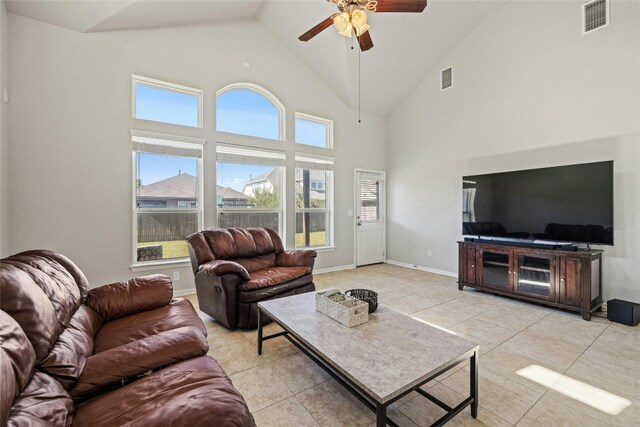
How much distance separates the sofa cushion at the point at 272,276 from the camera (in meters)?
2.74

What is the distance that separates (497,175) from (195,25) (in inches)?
188

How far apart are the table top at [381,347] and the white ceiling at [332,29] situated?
12.8 feet

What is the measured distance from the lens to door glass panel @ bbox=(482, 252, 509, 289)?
3.64 metres

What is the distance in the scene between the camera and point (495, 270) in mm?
3730

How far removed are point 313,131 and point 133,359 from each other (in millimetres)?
4631

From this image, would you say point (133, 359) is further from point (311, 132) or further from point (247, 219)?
point (311, 132)

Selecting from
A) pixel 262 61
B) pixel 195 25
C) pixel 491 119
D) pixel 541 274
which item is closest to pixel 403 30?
pixel 491 119

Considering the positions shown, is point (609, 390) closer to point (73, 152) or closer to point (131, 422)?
point (131, 422)

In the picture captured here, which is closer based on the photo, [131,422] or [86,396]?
[131,422]

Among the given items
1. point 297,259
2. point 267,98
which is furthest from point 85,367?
point 267,98

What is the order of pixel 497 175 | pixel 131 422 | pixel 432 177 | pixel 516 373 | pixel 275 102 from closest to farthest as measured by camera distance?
pixel 131 422, pixel 516 373, pixel 497 175, pixel 275 102, pixel 432 177

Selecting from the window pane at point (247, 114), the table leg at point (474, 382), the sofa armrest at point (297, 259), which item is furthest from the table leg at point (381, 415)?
the window pane at point (247, 114)

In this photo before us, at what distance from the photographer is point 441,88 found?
5.03 m

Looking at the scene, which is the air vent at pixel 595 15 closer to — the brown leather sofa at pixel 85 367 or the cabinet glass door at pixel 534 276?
the cabinet glass door at pixel 534 276
